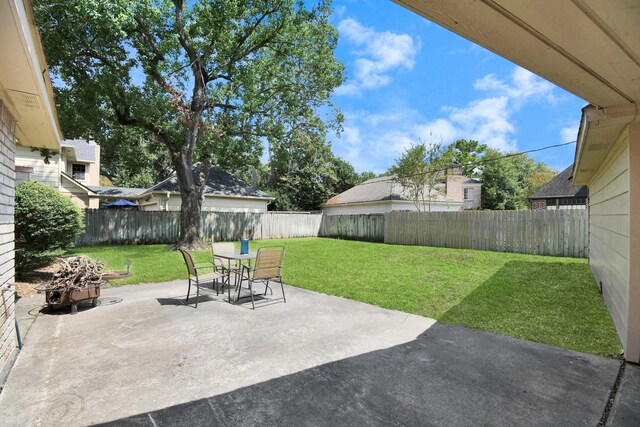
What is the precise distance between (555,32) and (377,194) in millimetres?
23139

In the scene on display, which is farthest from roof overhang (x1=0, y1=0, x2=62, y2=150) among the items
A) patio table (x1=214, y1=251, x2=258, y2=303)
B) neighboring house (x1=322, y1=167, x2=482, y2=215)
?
neighboring house (x1=322, y1=167, x2=482, y2=215)

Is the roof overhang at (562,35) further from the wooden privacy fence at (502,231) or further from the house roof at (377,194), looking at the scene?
the house roof at (377,194)

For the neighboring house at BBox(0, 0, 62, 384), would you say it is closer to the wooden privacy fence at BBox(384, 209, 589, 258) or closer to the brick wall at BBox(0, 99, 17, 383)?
the brick wall at BBox(0, 99, 17, 383)

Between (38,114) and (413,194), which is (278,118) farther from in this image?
(38,114)

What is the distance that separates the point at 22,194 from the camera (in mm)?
6957

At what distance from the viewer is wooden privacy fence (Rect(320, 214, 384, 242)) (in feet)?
60.1

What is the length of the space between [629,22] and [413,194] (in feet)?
71.2

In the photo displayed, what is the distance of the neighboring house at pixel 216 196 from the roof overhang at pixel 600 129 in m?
18.7

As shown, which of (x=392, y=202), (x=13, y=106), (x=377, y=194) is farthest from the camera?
(x=377, y=194)

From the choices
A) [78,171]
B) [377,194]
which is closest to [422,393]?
[377,194]

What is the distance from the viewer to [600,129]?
11.7 feet

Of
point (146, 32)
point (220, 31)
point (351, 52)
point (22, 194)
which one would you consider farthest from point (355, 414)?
point (351, 52)

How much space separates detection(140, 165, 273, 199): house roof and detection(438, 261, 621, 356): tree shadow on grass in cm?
1722

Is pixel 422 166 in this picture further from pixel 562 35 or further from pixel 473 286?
pixel 562 35
